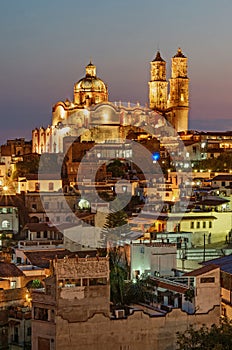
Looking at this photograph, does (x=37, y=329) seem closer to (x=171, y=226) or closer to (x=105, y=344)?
(x=105, y=344)

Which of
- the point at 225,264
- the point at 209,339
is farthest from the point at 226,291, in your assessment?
the point at 209,339

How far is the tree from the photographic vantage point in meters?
12.3

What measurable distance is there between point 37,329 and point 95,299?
1150 millimetres

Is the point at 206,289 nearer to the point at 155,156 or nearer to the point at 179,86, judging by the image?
the point at 155,156

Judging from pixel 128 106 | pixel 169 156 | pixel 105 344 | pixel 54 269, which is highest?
pixel 128 106

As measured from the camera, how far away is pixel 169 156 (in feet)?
Result: 126

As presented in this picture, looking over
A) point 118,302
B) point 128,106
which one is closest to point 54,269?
point 118,302

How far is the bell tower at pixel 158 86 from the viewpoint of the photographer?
48.3 m

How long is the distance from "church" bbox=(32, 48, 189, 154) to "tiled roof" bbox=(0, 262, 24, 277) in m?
18.5

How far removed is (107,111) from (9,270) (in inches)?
942

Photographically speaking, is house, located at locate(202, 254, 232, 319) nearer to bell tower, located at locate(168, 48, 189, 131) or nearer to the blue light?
the blue light

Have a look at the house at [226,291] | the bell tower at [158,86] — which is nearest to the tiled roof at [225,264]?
the house at [226,291]

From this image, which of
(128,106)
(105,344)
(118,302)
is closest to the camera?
(105,344)

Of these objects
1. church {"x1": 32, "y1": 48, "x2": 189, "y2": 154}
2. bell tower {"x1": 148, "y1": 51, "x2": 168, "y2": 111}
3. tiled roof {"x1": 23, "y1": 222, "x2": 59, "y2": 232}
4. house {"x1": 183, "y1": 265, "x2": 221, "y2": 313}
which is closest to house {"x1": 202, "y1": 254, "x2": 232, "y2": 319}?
house {"x1": 183, "y1": 265, "x2": 221, "y2": 313}
